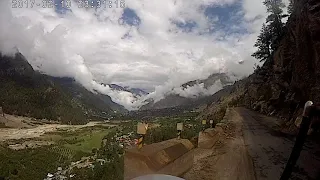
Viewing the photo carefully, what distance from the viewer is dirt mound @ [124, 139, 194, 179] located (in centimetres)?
1040

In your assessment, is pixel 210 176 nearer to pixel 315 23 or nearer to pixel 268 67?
pixel 315 23

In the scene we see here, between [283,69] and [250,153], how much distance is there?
84.5 feet

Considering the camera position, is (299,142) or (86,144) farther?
(86,144)

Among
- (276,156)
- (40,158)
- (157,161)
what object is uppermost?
(157,161)

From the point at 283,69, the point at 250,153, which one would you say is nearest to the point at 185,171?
the point at 250,153

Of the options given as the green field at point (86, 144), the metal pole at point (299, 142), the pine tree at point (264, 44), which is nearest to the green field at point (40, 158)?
the green field at point (86, 144)

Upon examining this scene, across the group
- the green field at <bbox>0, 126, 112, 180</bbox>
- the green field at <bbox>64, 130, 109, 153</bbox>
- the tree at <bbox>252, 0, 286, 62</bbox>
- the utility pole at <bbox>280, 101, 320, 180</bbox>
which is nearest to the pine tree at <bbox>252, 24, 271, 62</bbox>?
the tree at <bbox>252, 0, 286, 62</bbox>

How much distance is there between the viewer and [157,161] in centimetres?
1140

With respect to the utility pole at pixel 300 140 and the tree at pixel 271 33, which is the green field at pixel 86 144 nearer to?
the tree at pixel 271 33

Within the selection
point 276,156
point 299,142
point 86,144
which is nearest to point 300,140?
point 299,142

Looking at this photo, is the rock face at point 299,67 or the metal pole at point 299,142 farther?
the rock face at point 299,67

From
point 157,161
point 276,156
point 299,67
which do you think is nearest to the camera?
point 157,161

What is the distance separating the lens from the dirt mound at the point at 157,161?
10398 millimetres

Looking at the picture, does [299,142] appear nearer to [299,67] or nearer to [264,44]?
[299,67]
